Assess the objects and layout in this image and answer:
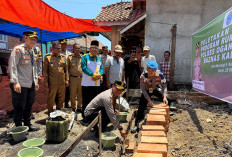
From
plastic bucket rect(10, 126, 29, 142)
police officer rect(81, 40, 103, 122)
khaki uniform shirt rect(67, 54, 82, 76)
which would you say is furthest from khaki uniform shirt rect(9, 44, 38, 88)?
khaki uniform shirt rect(67, 54, 82, 76)

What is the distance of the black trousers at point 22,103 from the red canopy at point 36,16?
159 cm

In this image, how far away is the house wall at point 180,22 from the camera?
23.3 feet

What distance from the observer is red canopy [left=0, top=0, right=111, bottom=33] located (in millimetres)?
3928

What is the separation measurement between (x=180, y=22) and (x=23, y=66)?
5992mm

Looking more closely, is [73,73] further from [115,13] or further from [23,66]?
[115,13]

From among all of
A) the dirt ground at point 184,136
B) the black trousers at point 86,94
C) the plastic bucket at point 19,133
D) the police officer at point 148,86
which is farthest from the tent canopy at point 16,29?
the police officer at point 148,86

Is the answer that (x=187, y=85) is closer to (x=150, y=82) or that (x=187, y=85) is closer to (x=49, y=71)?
(x=150, y=82)

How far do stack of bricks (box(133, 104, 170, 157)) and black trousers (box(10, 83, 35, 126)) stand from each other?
237 centimetres

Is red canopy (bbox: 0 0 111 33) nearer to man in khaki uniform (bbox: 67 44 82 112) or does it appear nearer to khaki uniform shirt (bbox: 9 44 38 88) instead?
khaki uniform shirt (bbox: 9 44 38 88)

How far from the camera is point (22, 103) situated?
11.8 ft

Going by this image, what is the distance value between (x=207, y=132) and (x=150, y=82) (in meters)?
1.66

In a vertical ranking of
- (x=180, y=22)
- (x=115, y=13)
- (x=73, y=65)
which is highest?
(x=115, y=13)

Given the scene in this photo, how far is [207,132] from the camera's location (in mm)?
4066

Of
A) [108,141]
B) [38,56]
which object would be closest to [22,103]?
[38,56]
